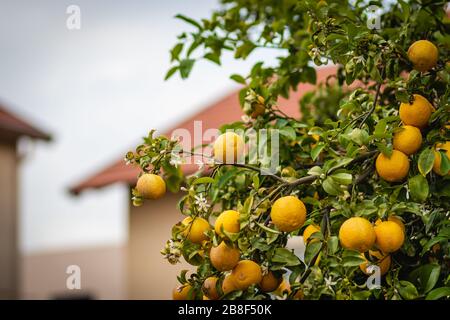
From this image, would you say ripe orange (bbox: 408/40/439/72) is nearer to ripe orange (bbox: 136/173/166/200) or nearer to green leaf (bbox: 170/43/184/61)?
ripe orange (bbox: 136/173/166/200)

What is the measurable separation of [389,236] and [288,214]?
0.23 m

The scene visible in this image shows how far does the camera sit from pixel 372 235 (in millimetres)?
1507

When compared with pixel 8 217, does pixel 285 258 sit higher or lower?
lower

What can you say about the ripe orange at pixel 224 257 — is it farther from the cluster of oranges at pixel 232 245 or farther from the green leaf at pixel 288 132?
the green leaf at pixel 288 132

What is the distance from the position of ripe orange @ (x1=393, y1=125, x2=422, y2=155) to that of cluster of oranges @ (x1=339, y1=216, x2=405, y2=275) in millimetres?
164

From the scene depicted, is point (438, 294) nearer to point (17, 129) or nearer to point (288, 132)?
point (288, 132)

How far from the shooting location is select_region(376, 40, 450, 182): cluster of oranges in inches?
62.5

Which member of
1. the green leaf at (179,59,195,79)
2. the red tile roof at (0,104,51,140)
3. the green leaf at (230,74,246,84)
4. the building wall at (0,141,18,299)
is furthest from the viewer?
the building wall at (0,141,18,299)

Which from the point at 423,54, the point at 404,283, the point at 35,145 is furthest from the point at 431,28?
the point at 35,145

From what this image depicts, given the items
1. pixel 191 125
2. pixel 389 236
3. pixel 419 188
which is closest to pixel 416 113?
pixel 419 188

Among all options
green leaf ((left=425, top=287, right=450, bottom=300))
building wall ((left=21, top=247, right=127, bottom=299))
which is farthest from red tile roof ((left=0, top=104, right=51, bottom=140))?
green leaf ((left=425, top=287, right=450, bottom=300))

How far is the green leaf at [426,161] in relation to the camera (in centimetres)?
156
